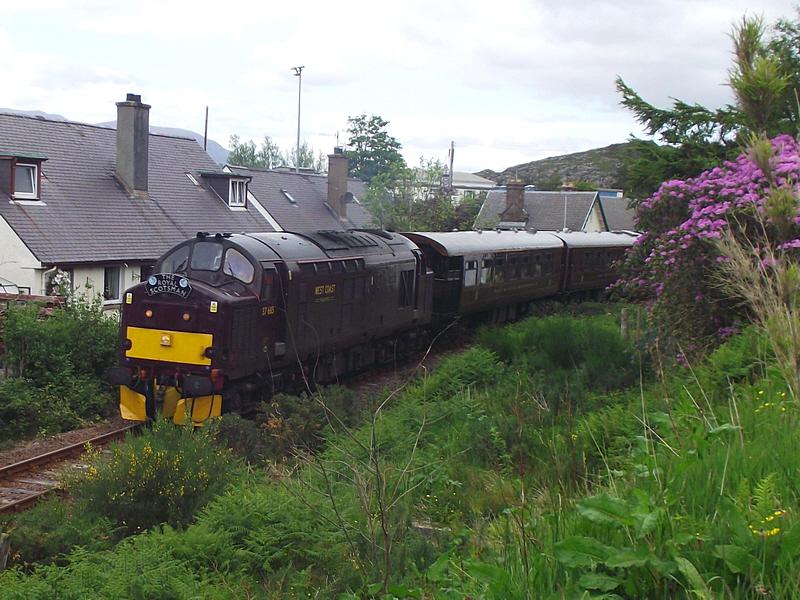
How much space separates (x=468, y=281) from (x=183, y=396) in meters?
11.5

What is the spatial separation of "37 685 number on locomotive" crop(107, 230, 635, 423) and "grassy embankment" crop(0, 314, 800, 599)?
1347mm

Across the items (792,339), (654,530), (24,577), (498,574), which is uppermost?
(792,339)

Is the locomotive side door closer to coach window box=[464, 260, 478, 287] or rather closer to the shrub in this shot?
the shrub

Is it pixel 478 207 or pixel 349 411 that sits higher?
pixel 478 207

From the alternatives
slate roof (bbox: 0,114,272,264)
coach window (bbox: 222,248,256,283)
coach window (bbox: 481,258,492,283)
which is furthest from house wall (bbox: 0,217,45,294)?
coach window (bbox: 481,258,492,283)

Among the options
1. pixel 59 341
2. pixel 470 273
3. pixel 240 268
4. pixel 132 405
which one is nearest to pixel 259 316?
pixel 240 268

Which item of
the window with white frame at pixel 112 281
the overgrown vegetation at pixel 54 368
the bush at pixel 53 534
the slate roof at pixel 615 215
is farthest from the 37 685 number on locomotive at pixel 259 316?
the slate roof at pixel 615 215

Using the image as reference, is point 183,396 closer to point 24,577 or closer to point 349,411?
point 349,411

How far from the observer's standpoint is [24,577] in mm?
7656

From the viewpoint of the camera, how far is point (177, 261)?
49.0ft

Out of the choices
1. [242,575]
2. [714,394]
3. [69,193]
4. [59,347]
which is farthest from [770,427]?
[69,193]

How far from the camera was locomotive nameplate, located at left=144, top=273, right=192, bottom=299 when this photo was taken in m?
14.0

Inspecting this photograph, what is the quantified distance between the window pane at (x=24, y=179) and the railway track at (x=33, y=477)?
1371cm

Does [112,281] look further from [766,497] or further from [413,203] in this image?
[413,203]
